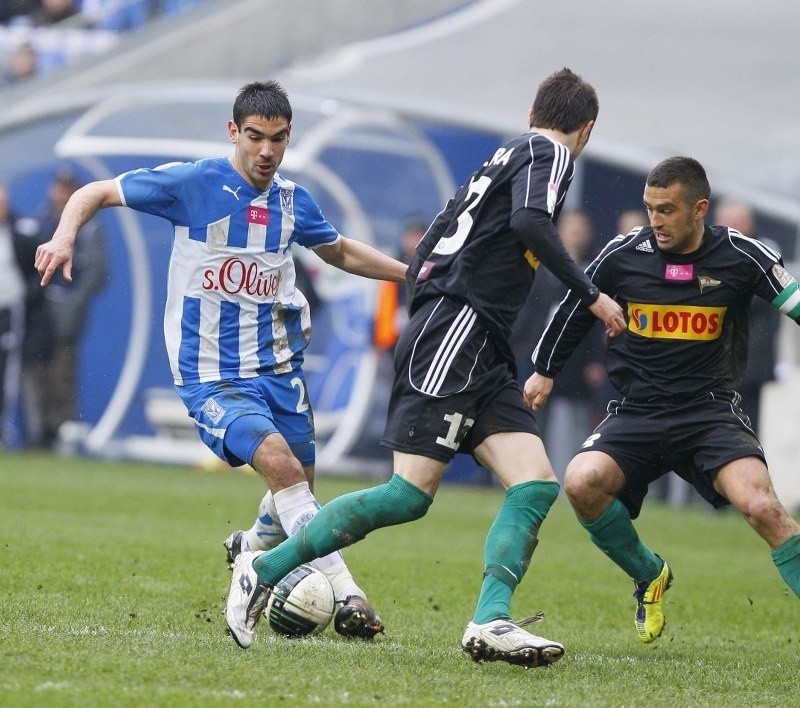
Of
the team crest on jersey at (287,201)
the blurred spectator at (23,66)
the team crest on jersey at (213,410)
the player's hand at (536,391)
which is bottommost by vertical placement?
the team crest on jersey at (213,410)

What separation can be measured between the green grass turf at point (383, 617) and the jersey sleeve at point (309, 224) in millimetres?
1728

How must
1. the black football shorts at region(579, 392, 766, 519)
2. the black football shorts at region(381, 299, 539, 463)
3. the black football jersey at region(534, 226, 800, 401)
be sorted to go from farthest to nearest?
the black football jersey at region(534, 226, 800, 401) → the black football shorts at region(579, 392, 766, 519) → the black football shorts at region(381, 299, 539, 463)

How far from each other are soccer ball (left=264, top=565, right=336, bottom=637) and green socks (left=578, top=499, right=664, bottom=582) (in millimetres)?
1177

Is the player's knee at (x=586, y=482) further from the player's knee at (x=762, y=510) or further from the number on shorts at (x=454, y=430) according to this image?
the number on shorts at (x=454, y=430)

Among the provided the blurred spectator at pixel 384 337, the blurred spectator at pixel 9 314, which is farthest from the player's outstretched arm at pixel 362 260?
the blurred spectator at pixel 9 314

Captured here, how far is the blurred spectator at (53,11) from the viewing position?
69.1 feet

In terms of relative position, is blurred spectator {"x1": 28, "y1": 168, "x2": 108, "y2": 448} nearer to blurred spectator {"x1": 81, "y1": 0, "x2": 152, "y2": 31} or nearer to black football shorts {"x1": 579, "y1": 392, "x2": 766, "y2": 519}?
blurred spectator {"x1": 81, "y1": 0, "x2": 152, "y2": 31}

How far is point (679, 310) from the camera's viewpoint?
632cm

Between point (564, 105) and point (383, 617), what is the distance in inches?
102

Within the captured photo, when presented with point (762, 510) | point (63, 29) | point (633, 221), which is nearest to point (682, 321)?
point (762, 510)

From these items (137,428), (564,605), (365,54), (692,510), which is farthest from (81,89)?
(564,605)

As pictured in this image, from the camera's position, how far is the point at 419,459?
5598mm

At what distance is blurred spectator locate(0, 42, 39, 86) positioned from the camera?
2038 centimetres

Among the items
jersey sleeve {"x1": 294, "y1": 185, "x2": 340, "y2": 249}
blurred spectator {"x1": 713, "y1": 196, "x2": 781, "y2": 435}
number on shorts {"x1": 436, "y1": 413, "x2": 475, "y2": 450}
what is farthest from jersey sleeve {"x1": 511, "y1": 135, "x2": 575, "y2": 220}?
blurred spectator {"x1": 713, "y1": 196, "x2": 781, "y2": 435}
